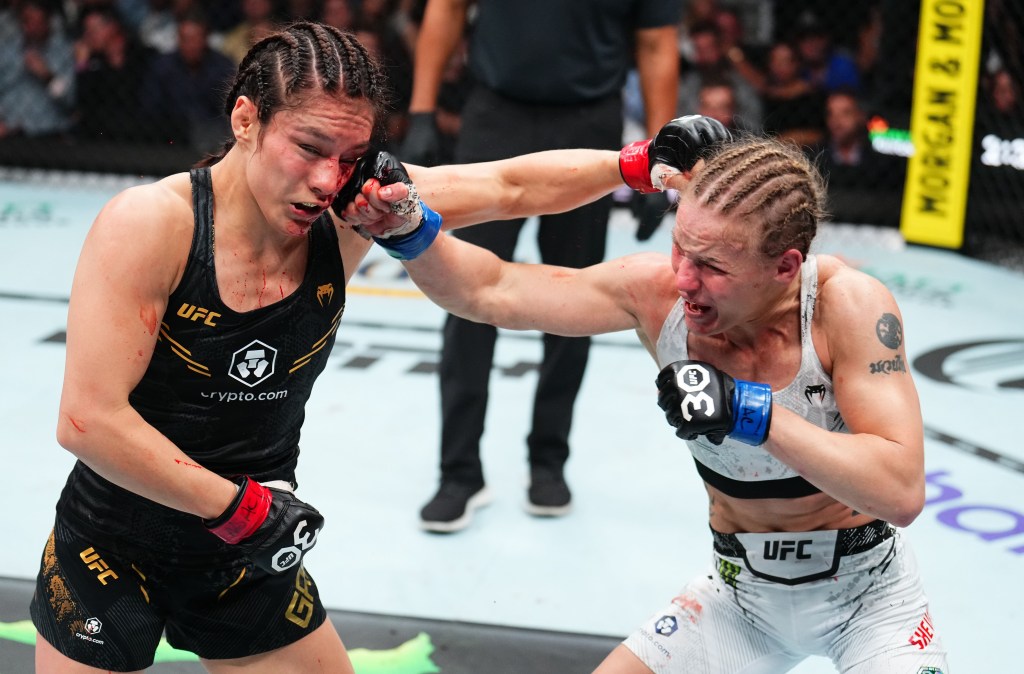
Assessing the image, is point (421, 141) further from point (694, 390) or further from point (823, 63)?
point (823, 63)

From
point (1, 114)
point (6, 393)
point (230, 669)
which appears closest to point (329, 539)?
point (230, 669)

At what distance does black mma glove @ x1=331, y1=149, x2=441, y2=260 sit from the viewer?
1693mm

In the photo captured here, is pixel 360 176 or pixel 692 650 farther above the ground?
pixel 360 176

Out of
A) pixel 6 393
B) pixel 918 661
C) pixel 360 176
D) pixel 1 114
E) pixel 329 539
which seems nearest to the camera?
pixel 360 176

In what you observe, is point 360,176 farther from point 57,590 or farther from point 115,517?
point 57,590

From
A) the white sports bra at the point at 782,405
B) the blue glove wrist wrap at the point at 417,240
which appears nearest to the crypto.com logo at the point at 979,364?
the white sports bra at the point at 782,405

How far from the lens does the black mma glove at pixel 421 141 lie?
3.16 m

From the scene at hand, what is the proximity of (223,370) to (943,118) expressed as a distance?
15.8 ft

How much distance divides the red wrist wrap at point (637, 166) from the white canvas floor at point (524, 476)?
1.05 ft

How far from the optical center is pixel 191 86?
21.5 feet

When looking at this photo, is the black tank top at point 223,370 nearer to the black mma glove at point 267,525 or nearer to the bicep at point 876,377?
the black mma glove at point 267,525

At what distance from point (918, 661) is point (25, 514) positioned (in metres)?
2.28

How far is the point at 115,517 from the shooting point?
175 centimetres

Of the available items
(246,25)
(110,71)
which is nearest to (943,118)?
(246,25)
